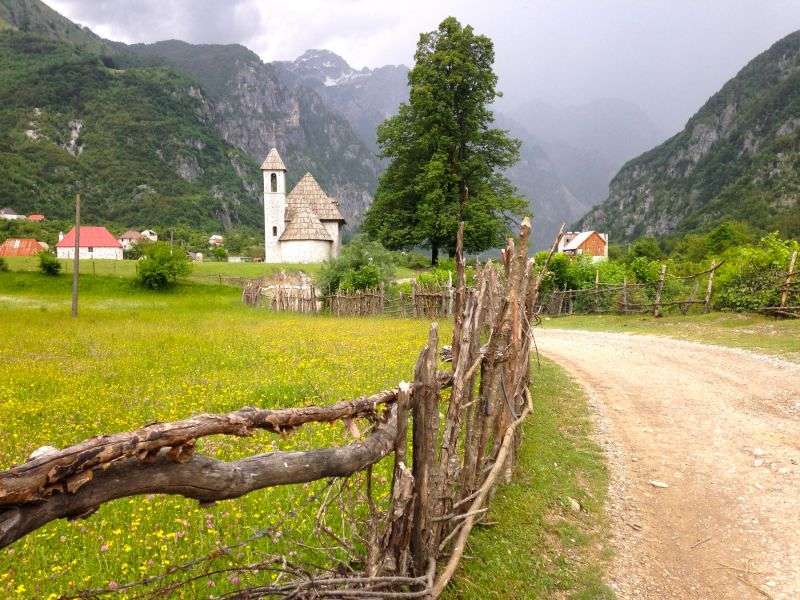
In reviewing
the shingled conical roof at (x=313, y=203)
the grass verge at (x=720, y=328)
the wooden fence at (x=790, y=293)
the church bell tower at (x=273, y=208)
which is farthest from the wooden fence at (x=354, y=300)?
the shingled conical roof at (x=313, y=203)

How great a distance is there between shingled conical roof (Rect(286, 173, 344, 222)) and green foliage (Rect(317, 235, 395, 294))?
17083 mm

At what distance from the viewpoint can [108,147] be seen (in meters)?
133

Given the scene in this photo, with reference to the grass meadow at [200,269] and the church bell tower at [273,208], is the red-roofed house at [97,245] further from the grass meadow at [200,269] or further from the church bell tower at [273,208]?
the church bell tower at [273,208]

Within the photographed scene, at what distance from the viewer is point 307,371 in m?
9.89

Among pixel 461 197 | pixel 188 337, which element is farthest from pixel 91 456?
pixel 461 197

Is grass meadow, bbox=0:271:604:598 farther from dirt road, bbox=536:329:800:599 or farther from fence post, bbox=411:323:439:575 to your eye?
fence post, bbox=411:323:439:575

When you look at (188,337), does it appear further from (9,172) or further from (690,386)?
(9,172)

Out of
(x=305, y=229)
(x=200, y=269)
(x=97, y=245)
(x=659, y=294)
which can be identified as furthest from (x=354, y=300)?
(x=97, y=245)

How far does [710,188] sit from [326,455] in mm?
139844

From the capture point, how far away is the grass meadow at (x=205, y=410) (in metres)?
3.48

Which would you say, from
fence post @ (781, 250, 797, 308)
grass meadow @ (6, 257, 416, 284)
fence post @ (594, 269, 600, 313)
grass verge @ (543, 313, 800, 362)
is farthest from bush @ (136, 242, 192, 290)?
fence post @ (781, 250, 797, 308)

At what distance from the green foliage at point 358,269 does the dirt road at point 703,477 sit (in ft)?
53.0

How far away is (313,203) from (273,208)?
3.65 metres

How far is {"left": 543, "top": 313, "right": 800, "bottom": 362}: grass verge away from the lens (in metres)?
13.0
